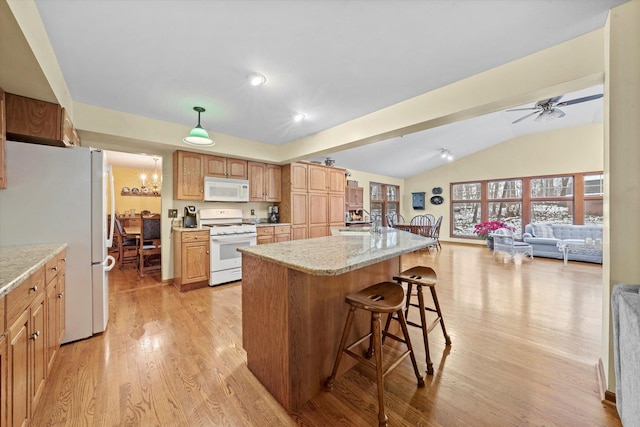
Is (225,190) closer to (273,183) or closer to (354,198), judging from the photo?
(273,183)

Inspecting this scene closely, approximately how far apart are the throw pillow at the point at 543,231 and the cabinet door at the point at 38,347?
26.6ft

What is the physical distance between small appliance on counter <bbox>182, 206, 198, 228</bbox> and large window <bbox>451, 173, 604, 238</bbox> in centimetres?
764

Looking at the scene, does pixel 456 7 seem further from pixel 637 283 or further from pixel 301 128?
pixel 301 128

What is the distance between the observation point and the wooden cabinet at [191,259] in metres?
3.55

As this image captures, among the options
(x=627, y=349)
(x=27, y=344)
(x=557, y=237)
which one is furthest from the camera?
(x=557, y=237)

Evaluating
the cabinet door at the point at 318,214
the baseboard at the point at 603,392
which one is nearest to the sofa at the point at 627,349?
the baseboard at the point at 603,392

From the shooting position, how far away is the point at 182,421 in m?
1.37

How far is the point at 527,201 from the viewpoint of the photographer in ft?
22.7

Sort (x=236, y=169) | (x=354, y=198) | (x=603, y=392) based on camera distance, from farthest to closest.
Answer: (x=354, y=198)
(x=236, y=169)
(x=603, y=392)

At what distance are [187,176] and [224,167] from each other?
1.95 ft

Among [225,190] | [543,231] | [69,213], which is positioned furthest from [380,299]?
[543,231]

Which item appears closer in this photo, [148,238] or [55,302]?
[55,302]

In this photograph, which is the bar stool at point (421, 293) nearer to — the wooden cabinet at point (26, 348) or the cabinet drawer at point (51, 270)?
the wooden cabinet at point (26, 348)

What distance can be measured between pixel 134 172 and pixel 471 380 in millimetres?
8946
